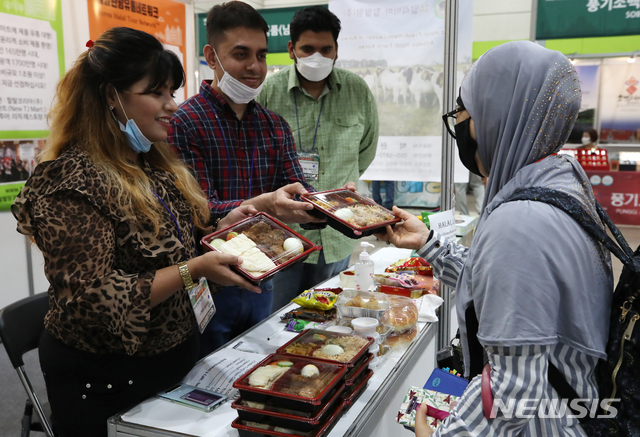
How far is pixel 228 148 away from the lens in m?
2.21

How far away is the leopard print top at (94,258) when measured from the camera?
4.50 ft

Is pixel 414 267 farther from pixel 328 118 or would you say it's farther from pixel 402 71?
pixel 402 71

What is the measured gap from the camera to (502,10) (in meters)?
8.66

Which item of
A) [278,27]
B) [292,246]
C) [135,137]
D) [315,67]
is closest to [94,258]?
[135,137]

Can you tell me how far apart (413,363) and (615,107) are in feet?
29.9

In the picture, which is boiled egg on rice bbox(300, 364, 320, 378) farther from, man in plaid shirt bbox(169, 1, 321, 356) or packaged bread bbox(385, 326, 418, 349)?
man in plaid shirt bbox(169, 1, 321, 356)

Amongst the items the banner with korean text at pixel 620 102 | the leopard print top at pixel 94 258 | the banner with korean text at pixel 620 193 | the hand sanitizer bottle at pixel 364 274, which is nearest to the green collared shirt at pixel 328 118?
the hand sanitizer bottle at pixel 364 274

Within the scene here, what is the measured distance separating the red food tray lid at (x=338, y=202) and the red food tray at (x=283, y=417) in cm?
72

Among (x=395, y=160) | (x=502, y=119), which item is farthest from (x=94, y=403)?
(x=395, y=160)

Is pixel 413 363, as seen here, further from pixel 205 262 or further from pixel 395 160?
pixel 395 160

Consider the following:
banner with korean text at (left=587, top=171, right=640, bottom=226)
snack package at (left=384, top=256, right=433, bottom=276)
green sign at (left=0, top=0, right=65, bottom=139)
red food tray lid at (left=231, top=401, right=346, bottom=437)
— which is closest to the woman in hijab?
red food tray lid at (left=231, top=401, right=346, bottom=437)

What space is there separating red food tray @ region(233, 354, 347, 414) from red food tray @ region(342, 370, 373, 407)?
78mm

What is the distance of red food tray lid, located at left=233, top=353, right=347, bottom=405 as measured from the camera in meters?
1.26

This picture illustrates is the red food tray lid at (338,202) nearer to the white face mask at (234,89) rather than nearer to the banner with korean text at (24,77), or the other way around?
the white face mask at (234,89)
